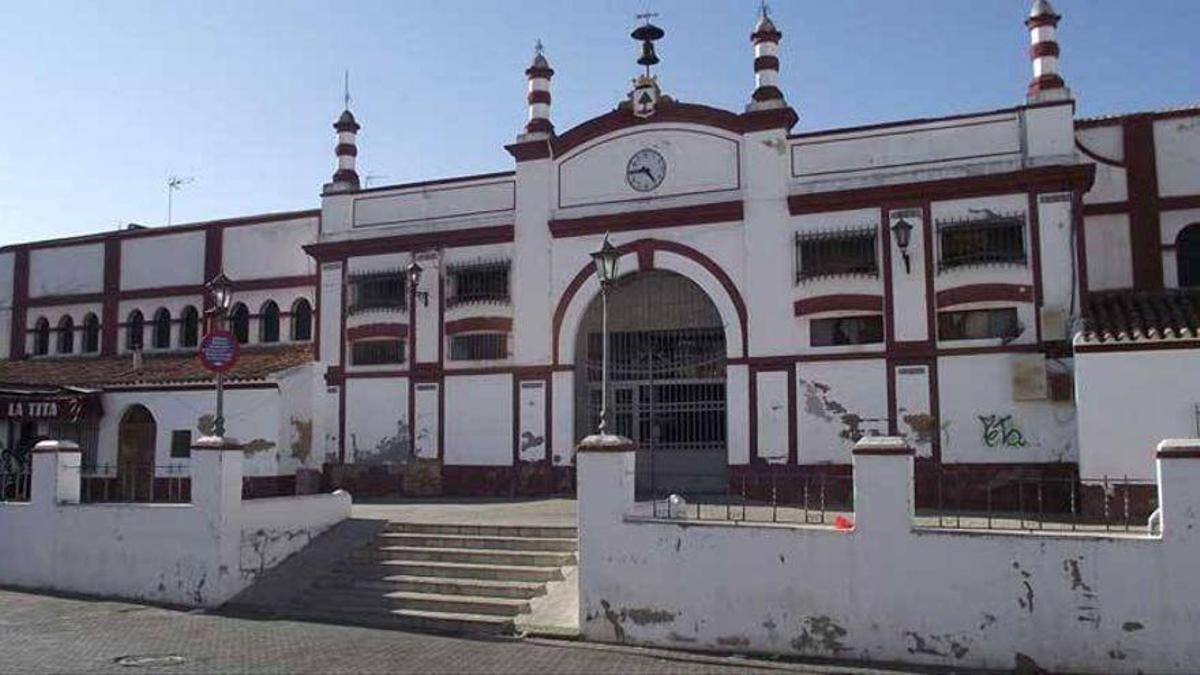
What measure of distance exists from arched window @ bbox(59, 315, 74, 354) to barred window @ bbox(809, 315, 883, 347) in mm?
20272

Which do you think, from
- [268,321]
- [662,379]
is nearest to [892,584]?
[662,379]

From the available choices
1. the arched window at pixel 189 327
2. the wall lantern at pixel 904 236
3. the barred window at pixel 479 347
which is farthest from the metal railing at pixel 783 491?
the arched window at pixel 189 327

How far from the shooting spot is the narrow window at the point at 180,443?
917 inches

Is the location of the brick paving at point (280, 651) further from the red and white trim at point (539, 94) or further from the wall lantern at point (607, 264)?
the red and white trim at point (539, 94)

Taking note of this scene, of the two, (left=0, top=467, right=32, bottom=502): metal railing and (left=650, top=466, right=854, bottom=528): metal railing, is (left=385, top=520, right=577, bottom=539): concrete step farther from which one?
(left=0, top=467, right=32, bottom=502): metal railing

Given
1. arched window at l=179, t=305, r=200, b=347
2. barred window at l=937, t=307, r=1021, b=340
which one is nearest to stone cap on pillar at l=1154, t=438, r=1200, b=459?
barred window at l=937, t=307, r=1021, b=340

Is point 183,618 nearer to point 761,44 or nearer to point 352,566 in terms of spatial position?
point 352,566

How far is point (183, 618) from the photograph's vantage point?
14.1 meters

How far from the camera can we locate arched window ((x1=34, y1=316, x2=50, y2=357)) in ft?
96.1

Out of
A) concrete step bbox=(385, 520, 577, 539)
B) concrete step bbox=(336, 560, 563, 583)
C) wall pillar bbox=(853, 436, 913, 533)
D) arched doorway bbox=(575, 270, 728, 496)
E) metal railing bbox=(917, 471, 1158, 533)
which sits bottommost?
concrete step bbox=(336, 560, 563, 583)


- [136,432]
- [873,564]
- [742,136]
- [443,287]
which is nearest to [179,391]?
[136,432]

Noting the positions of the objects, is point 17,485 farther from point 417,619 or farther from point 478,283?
point 417,619

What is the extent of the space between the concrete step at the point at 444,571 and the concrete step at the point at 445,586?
94 mm

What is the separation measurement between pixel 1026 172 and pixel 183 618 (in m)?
15.3
